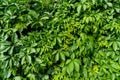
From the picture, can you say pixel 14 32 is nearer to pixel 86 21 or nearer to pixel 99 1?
pixel 86 21

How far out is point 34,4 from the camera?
3402mm

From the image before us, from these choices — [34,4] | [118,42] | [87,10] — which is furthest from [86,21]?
[34,4]

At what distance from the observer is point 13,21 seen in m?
3.18

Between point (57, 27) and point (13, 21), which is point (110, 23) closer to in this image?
point (57, 27)

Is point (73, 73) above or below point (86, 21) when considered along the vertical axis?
below

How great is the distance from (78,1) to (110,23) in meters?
0.46

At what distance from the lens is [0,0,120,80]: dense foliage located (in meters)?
3.02

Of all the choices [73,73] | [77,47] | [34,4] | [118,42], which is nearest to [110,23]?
[118,42]

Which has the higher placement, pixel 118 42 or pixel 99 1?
pixel 99 1

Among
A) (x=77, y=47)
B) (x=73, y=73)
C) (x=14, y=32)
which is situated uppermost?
(x=14, y=32)

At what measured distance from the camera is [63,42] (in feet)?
10.3

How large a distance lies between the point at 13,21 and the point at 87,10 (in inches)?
31.4

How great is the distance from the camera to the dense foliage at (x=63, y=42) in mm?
3018

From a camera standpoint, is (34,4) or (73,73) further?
(34,4)
